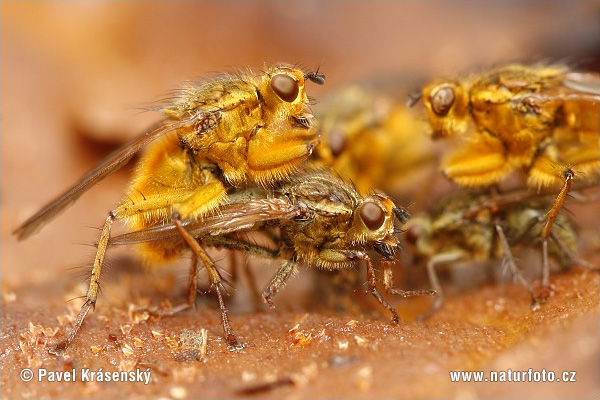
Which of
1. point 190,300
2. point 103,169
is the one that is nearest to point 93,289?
point 190,300

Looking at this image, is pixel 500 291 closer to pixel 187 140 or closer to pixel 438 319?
pixel 438 319

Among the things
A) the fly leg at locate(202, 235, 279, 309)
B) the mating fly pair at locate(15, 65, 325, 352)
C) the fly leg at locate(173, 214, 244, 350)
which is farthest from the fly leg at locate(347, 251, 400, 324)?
the fly leg at locate(173, 214, 244, 350)

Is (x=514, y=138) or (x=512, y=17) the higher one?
(x=512, y=17)

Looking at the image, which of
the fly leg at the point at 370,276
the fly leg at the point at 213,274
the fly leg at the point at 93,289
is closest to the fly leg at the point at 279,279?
the fly leg at the point at 213,274

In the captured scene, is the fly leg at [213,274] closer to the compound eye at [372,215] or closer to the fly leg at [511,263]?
the compound eye at [372,215]

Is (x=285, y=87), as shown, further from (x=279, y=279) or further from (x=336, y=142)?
(x=336, y=142)

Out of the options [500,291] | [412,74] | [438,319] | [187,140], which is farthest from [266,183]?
[412,74]

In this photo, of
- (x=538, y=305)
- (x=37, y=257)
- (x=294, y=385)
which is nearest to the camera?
(x=294, y=385)
